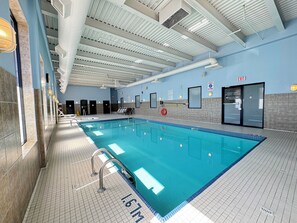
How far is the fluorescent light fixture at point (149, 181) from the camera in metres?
2.13

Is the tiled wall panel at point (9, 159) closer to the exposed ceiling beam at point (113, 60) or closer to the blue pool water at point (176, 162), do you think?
the blue pool water at point (176, 162)

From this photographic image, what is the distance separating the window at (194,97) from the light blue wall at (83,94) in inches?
435

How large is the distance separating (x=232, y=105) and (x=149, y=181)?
5.32m

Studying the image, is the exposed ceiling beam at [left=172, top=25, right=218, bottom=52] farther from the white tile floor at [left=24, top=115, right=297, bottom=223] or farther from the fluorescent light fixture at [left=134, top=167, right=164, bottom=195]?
the fluorescent light fixture at [left=134, top=167, right=164, bottom=195]

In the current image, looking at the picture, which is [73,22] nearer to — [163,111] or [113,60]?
[113,60]

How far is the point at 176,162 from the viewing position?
2.99 metres

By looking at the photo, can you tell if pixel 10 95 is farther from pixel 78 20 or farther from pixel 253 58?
pixel 253 58

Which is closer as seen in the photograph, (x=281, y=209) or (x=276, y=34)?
(x=281, y=209)

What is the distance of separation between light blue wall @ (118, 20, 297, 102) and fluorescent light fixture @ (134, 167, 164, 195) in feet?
16.8

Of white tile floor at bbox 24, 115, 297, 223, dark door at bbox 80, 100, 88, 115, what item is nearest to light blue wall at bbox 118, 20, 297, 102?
white tile floor at bbox 24, 115, 297, 223

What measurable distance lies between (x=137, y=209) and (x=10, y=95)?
154cm

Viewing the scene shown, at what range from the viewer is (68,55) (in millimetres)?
3871

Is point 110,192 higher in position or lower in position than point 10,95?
lower

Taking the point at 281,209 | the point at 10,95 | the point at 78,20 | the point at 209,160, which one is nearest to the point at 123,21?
the point at 78,20
